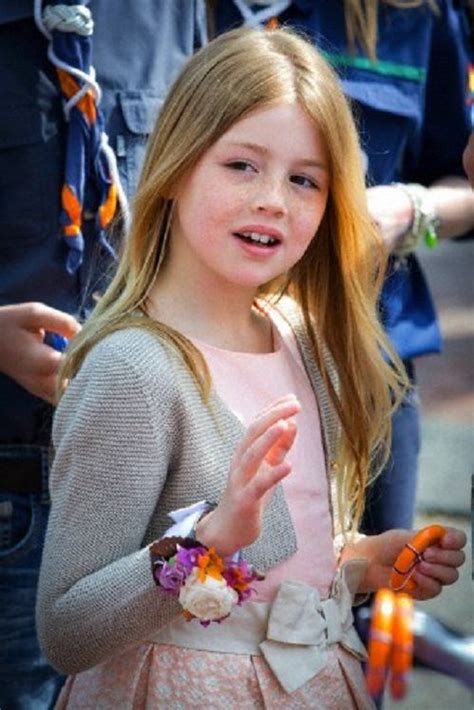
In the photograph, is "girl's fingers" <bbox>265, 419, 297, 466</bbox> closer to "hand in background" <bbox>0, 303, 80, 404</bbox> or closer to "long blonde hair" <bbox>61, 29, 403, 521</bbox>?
"long blonde hair" <bbox>61, 29, 403, 521</bbox>

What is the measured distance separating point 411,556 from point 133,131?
894 millimetres

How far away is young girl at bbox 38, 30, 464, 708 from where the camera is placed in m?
2.08

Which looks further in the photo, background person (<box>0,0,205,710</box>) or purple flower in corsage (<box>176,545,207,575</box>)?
background person (<box>0,0,205,710</box>)

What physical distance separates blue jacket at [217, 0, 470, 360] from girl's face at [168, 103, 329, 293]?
609mm

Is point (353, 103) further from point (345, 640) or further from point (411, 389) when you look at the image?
point (345, 640)

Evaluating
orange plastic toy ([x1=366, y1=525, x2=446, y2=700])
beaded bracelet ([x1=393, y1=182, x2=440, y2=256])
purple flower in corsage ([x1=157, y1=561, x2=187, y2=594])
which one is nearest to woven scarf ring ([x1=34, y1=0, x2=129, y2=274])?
beaded bracelet ([x1=393, y1=182, x2=440, y2=256])

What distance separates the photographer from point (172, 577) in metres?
2.02

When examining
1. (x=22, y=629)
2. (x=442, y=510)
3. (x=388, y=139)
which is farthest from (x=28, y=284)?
(x=442, y=510)

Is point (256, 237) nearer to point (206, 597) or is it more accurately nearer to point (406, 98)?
point (206, 597)

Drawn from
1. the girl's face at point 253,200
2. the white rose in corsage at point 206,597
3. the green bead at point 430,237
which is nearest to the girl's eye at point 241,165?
the girl's face at point 253,200

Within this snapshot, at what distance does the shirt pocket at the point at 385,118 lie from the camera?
115 inches

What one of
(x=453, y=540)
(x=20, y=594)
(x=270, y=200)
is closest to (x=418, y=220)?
(x=270, y=200)

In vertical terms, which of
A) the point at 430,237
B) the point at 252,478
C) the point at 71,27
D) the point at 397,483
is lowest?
the point at 397,483

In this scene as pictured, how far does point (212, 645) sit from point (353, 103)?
45.4 inches
